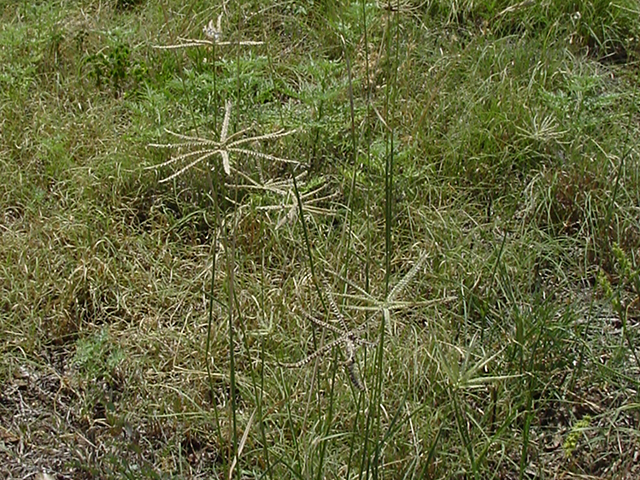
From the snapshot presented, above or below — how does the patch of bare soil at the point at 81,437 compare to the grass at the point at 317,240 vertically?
below

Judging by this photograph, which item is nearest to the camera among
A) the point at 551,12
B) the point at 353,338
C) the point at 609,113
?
the point at 353,338

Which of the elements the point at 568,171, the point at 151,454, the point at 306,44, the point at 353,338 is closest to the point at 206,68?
the point at 306,44

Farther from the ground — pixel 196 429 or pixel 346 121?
pixel 346 121

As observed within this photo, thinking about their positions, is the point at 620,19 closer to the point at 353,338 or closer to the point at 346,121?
the point at 346,121

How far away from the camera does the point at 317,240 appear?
273 cm

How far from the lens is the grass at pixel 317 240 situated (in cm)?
219

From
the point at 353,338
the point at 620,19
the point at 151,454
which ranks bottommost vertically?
the point at 151,454

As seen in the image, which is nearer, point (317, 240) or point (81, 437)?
point (81, 437)

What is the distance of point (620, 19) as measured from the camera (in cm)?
353

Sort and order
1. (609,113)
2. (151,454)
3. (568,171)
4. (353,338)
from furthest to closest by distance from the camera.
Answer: (609,113)
(568,171)
(151,454)
(353,338)

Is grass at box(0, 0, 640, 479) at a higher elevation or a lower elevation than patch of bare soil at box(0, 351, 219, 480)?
higher

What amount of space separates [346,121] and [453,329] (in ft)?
2.92

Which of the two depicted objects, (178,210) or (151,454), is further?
(178,210)

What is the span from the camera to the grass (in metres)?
2.19
